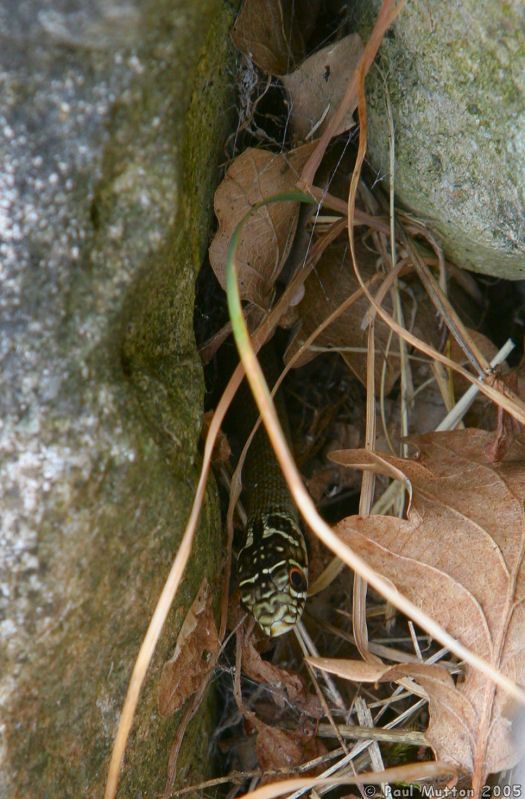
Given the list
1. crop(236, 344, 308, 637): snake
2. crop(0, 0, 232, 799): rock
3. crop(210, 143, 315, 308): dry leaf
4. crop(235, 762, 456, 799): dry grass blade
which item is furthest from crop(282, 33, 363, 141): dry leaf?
crop(235, 762, 456, 799): dry grass blade

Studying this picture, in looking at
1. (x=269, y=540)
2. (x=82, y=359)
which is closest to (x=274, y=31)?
(x=82, y=359)

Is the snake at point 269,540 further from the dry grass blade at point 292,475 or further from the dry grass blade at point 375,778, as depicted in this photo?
the dry grass blade at point 292,475

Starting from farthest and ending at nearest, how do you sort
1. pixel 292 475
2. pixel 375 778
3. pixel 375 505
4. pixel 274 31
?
1. pixel 375 505
2. pixel 274 31
3. pixel 375 778
4. pixel 292 475

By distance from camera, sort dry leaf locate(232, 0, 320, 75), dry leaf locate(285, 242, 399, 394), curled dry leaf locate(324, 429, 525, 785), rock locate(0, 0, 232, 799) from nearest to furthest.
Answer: rock locate(0, 0, 232, 799) < curled dry leaf locate(324, 429, 525, 785) < dry leaf locate(232, 0, 320, 75) < dry leaf locate(285, 242, 399, 394)

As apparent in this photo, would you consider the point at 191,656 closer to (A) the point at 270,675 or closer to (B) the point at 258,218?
(A) the point at 270,675

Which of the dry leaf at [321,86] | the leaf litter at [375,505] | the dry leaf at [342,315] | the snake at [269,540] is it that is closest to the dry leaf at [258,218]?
the leaf litter at [375,505]

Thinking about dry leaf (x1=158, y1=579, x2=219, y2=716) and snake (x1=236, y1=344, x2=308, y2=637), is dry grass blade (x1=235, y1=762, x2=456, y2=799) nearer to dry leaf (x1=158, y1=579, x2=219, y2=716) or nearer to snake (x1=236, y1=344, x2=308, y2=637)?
dry leaf (x1=158, y1=579, x2=219, y2=716)

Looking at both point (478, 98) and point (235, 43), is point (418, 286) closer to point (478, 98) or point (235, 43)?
point (478, 98)
